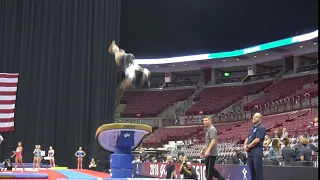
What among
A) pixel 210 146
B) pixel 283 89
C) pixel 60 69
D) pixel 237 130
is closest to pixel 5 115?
pixel 60 69

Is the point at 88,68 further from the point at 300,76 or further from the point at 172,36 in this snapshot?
the point at 300,76

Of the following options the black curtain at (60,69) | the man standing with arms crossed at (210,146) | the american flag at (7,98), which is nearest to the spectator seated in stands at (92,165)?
the black curtain at (60,69)

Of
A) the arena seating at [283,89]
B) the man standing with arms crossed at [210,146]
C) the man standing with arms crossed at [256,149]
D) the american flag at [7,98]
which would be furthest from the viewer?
the arena seating at [283,89]

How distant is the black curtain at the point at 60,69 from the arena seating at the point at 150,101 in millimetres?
10797

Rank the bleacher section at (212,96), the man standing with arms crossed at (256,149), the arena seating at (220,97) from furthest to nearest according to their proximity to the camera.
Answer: the arena seating at (220,97), the bleacher section at (212,96), the man standing with arms crossed at (256,149)

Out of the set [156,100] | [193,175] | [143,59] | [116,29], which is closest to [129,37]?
[143,59]

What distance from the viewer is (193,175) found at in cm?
923

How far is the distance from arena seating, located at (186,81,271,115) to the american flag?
18.2m

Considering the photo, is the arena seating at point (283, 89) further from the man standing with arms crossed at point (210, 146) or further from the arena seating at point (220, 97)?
→ the man standing with arms crossed at point (210, 146)

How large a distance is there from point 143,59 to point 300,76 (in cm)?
1244

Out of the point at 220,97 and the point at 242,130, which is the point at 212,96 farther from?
the point at 242,130

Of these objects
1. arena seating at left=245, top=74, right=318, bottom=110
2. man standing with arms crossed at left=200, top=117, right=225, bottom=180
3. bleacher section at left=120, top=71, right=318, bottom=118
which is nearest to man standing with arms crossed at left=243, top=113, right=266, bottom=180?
man standing with arms crossed at left=200, top=117, right=225, bottom=180

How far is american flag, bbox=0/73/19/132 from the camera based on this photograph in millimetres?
12281

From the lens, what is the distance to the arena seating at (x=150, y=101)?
3105 cm
